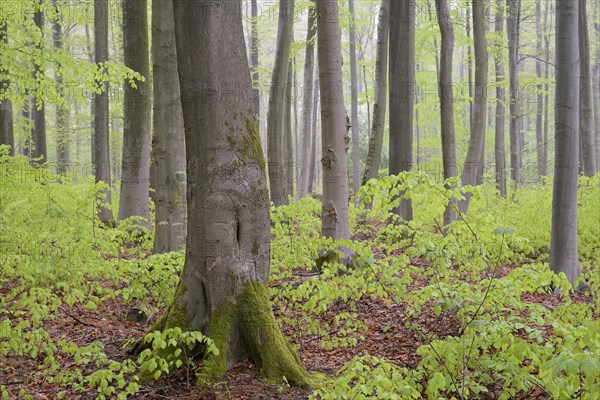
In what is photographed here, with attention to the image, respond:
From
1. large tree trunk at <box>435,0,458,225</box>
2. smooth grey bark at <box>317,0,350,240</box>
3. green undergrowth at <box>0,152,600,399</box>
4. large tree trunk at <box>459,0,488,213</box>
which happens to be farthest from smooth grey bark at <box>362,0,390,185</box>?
smooth grey bark at <box>317,0,350,240</box>

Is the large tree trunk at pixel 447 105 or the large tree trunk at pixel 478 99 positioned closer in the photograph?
the large tree trunk at pixel 447 105

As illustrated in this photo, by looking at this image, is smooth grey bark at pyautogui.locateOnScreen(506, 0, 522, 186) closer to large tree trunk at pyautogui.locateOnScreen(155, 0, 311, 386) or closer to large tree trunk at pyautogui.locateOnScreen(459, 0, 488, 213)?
large tree trunk at pyautogui.locateOnScreen(459, 0, 488, 213)

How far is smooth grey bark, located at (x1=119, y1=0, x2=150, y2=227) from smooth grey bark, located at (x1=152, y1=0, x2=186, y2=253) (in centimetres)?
153

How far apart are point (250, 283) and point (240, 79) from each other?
1.74 metres

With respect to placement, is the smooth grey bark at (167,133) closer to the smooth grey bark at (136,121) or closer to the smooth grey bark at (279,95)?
the smooth grey bark at (136,121)

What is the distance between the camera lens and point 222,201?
393cm

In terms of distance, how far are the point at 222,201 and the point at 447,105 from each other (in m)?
7.42

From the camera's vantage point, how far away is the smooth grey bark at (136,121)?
28.5ft

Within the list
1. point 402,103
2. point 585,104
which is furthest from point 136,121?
point 585,104

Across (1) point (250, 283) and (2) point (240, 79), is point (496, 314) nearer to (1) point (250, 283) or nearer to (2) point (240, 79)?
(1) point (250, 283)

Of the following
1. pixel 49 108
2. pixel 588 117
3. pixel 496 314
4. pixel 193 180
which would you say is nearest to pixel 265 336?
pixel 193 180

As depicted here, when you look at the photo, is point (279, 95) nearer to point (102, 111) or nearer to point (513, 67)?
point (102, 111)

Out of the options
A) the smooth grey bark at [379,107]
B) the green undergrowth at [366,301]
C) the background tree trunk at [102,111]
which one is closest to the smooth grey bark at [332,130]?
the green undergrowth at [366,301]

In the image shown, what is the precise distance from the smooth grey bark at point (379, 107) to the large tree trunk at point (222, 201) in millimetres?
7452
